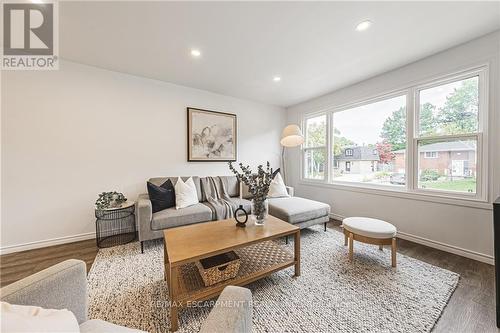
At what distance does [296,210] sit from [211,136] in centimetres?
207

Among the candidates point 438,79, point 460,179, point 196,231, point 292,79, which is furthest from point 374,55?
point 196,231

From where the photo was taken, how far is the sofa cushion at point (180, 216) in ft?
7.68

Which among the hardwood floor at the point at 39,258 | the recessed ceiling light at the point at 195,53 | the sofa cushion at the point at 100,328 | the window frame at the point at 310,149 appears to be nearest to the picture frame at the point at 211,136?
the recessed ceiling light at the point at 195,53

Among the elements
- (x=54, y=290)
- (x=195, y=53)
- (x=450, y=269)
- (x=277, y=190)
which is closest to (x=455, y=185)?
(x=450, y=269)

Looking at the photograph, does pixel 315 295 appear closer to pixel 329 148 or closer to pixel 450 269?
pixel 450 269

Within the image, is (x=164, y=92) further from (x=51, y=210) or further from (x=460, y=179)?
(x=460, y=179)

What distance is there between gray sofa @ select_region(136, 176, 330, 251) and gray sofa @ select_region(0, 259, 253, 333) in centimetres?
138

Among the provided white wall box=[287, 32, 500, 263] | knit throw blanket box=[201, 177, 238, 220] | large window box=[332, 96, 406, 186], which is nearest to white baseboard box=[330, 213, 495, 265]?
white wall box=[287, 32, 500, 263]

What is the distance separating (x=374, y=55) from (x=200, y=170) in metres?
3.15

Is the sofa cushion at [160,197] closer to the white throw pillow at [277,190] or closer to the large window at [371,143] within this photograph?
the white throw pillow at [277,190]

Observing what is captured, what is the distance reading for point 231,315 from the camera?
0.72 meters

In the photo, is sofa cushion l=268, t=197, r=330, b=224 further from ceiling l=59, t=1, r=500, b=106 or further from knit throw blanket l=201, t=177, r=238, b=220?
ceiling l=59, t=1, r=500, b=106

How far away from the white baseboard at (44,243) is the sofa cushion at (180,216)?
3.97ft

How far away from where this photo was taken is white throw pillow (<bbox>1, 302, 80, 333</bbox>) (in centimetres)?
55
